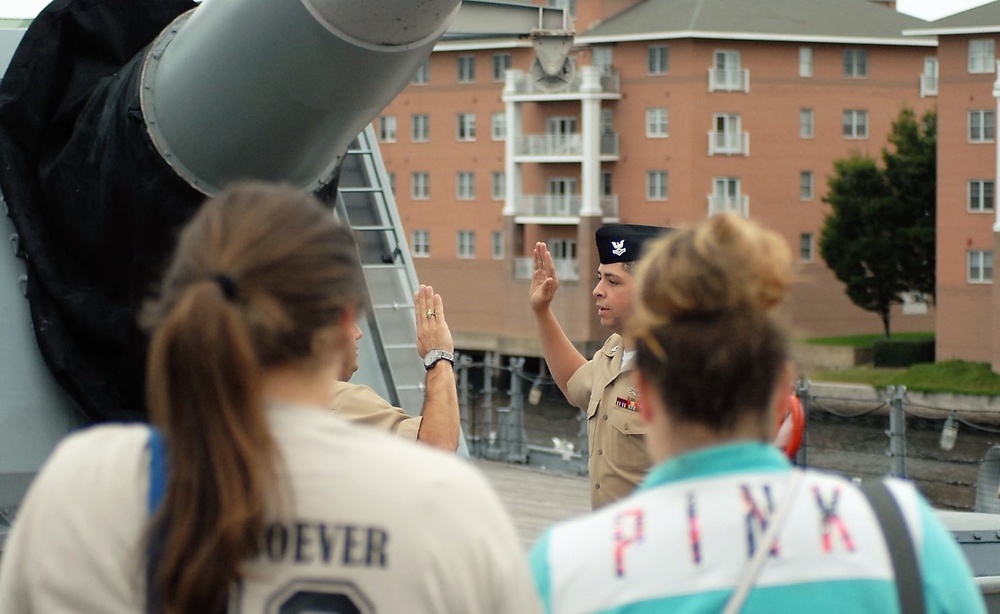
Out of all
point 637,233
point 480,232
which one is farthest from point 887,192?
point 637,233

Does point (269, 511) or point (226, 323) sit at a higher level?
point (226, 323)

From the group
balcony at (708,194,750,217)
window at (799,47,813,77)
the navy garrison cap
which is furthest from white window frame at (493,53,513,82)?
the navy garrison cap

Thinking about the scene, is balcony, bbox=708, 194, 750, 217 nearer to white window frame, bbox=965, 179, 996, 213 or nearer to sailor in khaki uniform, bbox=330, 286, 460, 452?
white window frame, bbox=965, 179, 996, 213

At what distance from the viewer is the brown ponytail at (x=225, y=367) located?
6.61ft

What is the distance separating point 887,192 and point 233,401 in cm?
5340

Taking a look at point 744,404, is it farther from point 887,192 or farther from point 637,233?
point 887,192

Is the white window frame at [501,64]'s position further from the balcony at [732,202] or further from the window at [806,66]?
the window at [806,66]

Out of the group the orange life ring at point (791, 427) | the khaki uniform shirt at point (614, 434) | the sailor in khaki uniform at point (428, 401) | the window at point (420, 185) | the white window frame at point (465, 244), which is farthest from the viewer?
the window at point (420, 185)

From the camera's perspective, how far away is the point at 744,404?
85.3 inches

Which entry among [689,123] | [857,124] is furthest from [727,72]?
[857,124]

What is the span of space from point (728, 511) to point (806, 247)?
189 ft

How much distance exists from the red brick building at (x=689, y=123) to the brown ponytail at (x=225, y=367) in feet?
175

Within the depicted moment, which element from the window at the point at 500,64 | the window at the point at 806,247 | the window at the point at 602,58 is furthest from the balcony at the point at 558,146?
the window at the point at 806,247

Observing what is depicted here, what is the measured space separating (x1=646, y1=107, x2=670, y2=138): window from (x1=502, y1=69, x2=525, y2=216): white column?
460 centimetres
